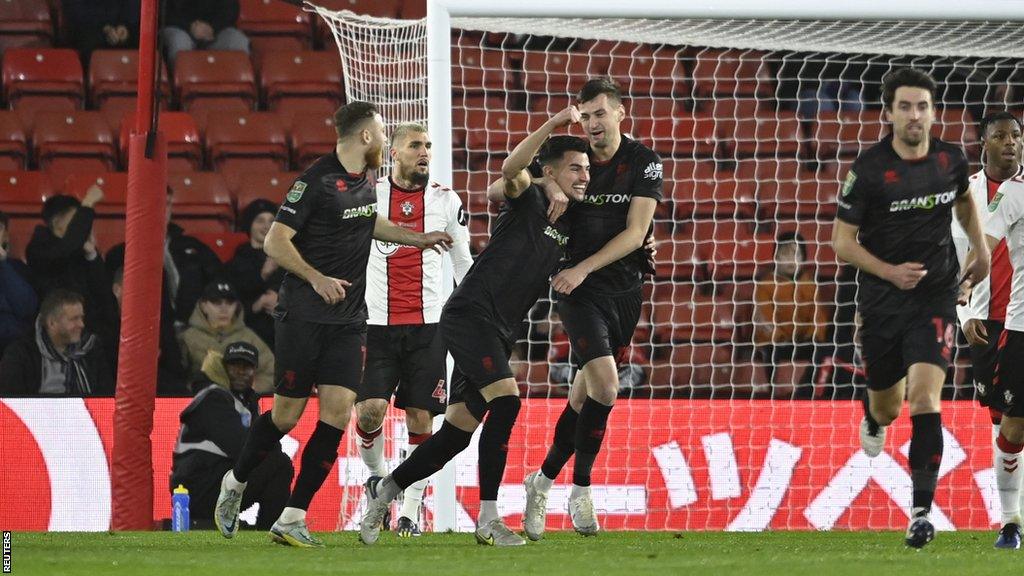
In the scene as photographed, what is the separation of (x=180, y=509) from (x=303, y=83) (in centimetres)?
578

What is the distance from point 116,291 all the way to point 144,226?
227 centimetres

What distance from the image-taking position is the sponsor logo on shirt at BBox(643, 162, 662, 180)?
7.43 m

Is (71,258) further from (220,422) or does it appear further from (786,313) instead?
(786,313)

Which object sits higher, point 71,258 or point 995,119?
point 995,119

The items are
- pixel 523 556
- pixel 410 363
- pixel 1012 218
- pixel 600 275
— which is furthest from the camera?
pixel 410 363

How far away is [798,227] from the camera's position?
1244 cm

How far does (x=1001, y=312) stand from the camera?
8164 millimetres

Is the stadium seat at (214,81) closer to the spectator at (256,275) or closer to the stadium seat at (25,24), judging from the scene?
the stadium seat at (25,24)

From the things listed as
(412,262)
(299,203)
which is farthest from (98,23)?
(299,203)

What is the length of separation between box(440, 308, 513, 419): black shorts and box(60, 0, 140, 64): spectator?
869 centimetres

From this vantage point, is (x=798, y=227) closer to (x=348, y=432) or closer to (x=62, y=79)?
(x=348, y=432)

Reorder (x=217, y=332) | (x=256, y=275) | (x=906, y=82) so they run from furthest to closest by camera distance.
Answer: (x=256, y=275)
(x=217, y=332)
(x=906, y=82)

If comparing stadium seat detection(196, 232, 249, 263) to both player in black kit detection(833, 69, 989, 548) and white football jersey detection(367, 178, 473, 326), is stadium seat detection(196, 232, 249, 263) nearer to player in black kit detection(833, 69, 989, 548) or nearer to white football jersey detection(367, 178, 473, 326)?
white football jersey detection(367, 178, 473, 326)

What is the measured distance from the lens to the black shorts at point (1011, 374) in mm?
7148
